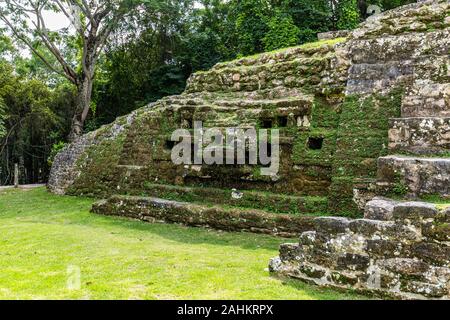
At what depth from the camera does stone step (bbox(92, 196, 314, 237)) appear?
26.4 feet

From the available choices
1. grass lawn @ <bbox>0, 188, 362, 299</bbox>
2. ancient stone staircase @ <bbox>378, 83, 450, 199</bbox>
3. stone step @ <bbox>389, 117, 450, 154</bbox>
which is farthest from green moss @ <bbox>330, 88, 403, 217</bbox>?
grass lawn @ <bbox>0, 188, 362, 299</bbox>

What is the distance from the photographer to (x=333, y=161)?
8.27 meters

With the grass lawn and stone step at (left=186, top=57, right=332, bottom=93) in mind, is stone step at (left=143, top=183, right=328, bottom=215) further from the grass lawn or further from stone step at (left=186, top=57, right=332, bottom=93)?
stone step at (left=186, top=57, right=332, bottom=93)

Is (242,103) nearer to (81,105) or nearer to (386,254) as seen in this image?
(386,254)

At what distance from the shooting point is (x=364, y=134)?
26.6 ft

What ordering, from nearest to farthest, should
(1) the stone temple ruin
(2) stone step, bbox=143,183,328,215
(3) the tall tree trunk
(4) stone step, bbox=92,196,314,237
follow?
(1) the stone temple ruin, (4) stone step, bbox=92,196,314,237, (2) stone step, bbox=143,183,328,215, (3) the tall tree trunk

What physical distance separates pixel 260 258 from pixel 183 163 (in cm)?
445

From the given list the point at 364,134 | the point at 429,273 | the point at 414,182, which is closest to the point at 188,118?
the point at 364,134

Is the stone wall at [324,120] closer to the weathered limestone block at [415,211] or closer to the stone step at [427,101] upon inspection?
the stone step at [427,101]

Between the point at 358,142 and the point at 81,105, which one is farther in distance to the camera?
the point at 81,105

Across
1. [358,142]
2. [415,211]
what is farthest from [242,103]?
[415,211]

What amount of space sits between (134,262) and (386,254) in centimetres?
345

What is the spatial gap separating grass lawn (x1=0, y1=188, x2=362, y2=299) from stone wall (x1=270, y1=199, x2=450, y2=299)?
→ 9.7 inches

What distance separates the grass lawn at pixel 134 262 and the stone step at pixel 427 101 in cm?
332
